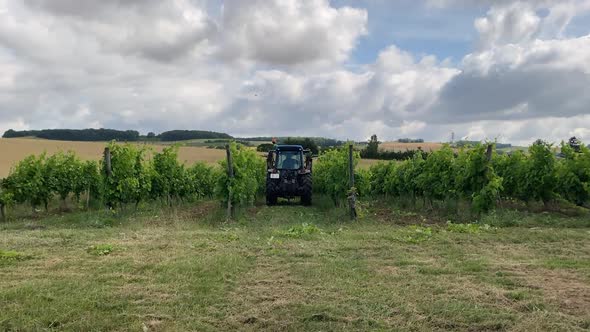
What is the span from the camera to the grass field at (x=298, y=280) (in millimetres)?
4328

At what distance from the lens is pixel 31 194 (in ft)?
48.0

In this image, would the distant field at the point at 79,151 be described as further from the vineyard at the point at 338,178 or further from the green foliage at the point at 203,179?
the vineyard at the point at 338,178

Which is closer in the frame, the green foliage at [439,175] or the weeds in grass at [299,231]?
the weeds in grass at [299,231]

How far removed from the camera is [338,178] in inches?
648

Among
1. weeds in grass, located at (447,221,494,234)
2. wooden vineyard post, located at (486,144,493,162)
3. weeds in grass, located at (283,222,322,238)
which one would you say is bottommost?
weeds in grass, located at (283,222,322,238)

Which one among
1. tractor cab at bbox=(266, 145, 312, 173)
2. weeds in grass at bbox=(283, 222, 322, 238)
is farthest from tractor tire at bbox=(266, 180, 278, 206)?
weeds in grass at bbox=(283, 222, 322, 238)

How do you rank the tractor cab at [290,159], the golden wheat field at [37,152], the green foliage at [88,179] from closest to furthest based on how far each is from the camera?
1. the green foliage at [88,179]
2. the tractor cab at [290,159]
3. the golden wheat field at [37,152]

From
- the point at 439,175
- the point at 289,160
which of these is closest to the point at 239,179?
the point at 289,160

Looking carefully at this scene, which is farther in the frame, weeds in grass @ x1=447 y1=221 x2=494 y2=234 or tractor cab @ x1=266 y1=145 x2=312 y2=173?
tractor cab @ x1=266 y1=145 x2=312 y2=173

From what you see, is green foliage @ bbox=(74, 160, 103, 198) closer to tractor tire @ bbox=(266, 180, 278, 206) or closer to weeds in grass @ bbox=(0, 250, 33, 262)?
tractor tire @ bbox=(266, 180, 278, 206)

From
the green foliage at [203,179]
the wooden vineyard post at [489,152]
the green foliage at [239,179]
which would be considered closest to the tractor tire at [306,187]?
the green foliage at [239,179]

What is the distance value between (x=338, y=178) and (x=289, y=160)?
7.86 ft

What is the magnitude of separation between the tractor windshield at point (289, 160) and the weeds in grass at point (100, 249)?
34.6 ft

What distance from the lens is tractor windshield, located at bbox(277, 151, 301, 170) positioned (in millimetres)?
Answer: 17938
